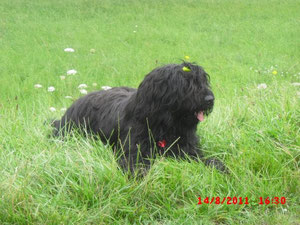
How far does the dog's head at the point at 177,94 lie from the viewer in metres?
3.65

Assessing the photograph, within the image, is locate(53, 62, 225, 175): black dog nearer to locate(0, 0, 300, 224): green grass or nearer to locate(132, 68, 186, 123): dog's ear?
locate(132, 68, 186, 123): dog's ear

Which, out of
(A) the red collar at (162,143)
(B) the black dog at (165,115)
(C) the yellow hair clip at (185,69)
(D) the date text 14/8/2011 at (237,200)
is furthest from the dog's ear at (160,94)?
(D) the date text 14/8/2011 at (237,200)

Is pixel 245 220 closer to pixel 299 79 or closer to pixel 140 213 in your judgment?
pixel 140 213

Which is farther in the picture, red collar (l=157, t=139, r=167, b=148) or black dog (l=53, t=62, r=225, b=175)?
red collar (l=157, t=139, r=167, b=148)

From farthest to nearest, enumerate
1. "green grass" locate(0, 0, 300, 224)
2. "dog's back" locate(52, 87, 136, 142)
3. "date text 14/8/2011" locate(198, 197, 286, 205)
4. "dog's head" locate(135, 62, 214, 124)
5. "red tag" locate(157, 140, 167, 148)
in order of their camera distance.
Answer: "dog's back" locate(52, 87, 136, 142) < "red tag" locate(157, 140, 167, 148) < "dog's head" locate(135, 62, 214, 124) < "date text 14/8/2011" locate(198, 197, 286, 205) < "green grass" locate(0, 0, 300, 224)

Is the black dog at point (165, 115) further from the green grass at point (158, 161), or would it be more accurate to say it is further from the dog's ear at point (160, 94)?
the green grass at point (158, 161)

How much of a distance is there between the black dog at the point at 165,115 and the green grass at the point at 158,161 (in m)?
0.20

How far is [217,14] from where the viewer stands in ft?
44.0

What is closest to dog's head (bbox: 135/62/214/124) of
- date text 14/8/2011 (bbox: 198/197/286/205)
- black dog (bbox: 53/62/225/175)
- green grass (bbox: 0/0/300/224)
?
black dog (bbox: 53/62/225/175)

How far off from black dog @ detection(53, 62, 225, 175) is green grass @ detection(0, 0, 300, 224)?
0.20 m

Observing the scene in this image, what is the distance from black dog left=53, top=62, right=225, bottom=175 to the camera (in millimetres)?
3664

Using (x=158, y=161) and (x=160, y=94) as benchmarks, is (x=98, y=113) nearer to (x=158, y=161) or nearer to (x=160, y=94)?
(x=160, y=94)

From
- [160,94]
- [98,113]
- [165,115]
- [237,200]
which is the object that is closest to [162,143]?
[165,115]

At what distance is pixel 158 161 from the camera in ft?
11.5
